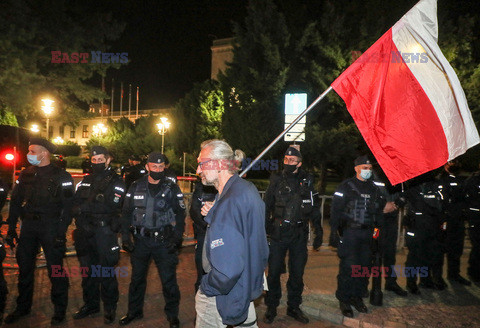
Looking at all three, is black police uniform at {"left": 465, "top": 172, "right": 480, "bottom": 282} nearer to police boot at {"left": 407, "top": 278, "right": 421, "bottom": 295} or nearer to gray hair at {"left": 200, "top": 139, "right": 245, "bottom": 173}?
police boot at {"left": 407, "top": 278, "right": 421, "bottom": 295}

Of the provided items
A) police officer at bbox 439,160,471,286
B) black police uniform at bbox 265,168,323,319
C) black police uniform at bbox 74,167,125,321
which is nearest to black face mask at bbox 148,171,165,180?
black police uniform at bbox 74,167,125,321

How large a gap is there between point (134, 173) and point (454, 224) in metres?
6.47

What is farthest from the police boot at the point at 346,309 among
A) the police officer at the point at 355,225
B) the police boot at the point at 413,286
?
the police boot at the point at 413,286

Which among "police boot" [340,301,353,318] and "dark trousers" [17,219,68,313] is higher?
"dark trousers" [17,219,68,313]

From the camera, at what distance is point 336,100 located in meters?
14.5

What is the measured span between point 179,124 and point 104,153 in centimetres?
2117

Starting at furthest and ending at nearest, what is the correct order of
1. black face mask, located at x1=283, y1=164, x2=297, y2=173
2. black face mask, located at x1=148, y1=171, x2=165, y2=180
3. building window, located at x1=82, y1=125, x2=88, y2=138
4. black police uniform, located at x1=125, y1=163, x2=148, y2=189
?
building window, located at x1=82, y1=125, x2=88, y2=138
black police uniform, located at x1=125, y1=163, x2=148, y2=189
black face mask, located at x1=283, y1=164, x2=297, y2=173
black face mask, located at x1=148, y1=171, x2=165, y2=180

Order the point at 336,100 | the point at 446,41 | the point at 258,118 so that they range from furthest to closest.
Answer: the point at 258,118 < the point at 336,100 < the point at 446,41

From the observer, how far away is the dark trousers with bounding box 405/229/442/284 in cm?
623

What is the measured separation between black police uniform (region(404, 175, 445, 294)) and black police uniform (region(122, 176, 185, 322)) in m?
3.94

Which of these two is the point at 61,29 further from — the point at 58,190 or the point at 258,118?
the point at 58,190

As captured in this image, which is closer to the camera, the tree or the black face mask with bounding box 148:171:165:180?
the black face mask with bounding box 148:171:165:180

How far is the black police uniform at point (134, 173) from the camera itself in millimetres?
8102

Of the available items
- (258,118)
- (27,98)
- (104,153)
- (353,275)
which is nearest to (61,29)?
(27,98)
